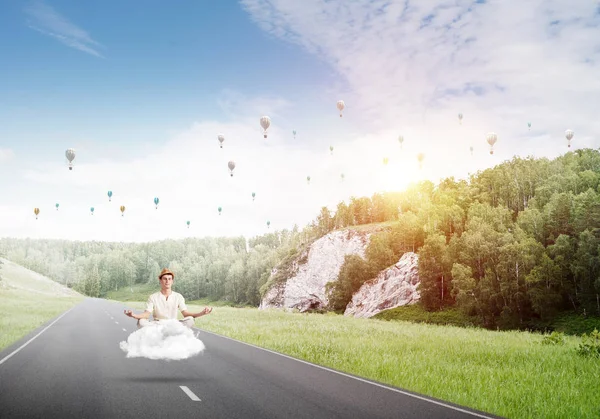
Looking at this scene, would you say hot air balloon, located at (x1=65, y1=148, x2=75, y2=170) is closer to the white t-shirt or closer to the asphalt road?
the asphalt road

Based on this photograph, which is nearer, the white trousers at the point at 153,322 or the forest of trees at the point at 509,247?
the white trousers at the point at 153,322

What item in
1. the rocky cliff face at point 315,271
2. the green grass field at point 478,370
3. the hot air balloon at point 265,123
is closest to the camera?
the green grass field at point 478,370

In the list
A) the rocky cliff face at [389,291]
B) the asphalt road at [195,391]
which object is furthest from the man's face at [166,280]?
the rocky cliff face at [389,291]

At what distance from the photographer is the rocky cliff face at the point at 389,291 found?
82.7 m

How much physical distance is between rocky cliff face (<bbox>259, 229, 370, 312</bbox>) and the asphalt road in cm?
9022

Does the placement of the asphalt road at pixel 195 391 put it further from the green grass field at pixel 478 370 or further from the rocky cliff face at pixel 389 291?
the rocky cliff face at pixel 389 291

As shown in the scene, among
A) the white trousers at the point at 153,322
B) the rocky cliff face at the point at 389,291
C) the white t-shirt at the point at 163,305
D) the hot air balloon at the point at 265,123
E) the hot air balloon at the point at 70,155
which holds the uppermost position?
the hot air balloon at the point at 265,123

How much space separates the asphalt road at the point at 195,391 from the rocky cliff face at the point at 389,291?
70.0 m

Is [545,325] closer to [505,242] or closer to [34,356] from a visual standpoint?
[505,242]

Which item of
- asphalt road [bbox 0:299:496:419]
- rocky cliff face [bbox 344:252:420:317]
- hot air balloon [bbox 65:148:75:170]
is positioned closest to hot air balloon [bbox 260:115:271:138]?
hot air balloon [bbox 65:148:75:170]

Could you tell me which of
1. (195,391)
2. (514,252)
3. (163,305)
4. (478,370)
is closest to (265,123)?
(478,370)

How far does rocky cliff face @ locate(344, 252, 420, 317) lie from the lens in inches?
3255

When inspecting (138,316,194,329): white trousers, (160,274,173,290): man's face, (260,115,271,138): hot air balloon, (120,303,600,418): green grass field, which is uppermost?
(260,115,271,138): hot air balloon

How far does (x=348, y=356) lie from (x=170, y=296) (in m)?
6.99
